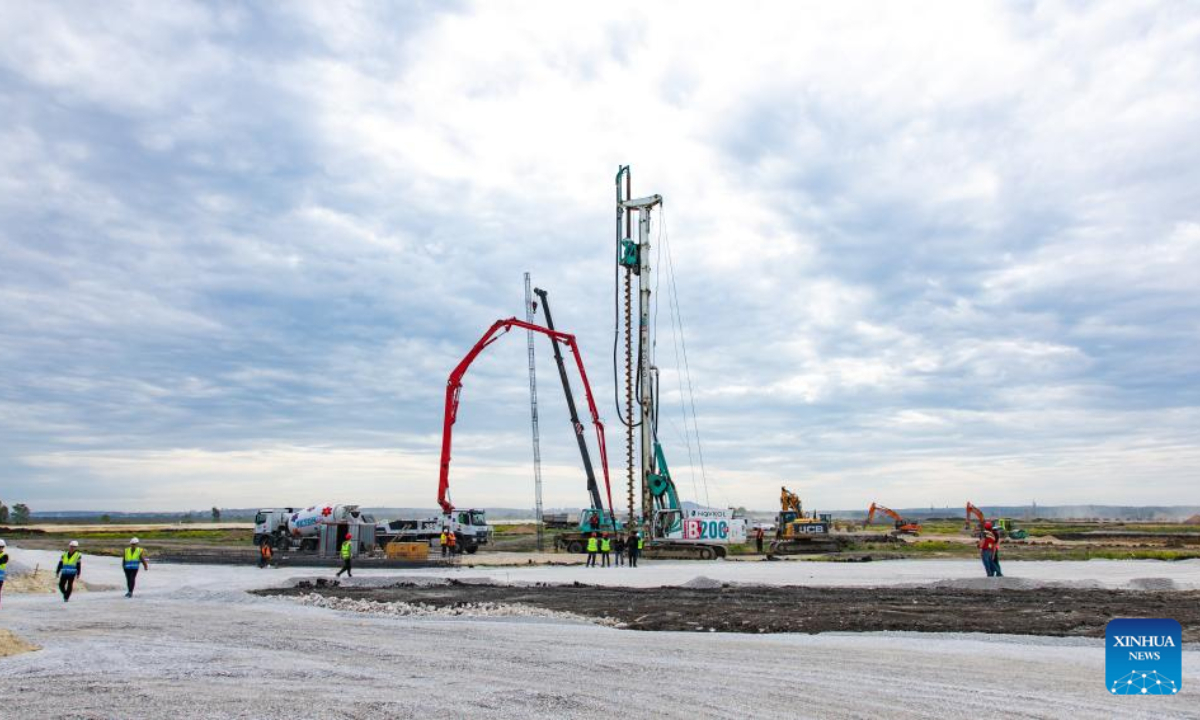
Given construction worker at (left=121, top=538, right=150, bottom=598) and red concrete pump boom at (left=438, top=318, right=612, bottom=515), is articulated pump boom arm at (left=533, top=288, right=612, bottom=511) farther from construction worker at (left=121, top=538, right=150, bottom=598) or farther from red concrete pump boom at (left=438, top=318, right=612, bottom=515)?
construction worker at (left=121, top=538, right=150, bottom=598)

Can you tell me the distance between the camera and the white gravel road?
10.6 meters

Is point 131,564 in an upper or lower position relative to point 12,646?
upper

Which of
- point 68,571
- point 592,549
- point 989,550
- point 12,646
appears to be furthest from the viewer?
point 592,549

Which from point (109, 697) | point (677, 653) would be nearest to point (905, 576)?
point (677, 653)

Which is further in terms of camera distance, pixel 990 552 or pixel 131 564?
pixel 990 552

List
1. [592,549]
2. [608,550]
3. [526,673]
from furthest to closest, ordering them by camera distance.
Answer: [608,550]
[592,549]
[526,673]

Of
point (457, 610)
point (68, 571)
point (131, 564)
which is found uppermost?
point (131, 564)

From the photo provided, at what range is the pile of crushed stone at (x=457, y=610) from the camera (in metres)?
19.7

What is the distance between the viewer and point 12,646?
14.8m

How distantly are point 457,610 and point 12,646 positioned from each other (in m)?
8.90

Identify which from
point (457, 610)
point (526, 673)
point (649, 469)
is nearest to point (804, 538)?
point (649, 469)

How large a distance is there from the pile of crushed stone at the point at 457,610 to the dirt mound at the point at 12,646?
24.7 ft

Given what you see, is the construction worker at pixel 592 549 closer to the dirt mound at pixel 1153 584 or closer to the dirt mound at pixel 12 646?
the dirt mound at pixel 1153 584

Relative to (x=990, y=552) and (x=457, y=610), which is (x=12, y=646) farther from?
(x=990, y=552)
